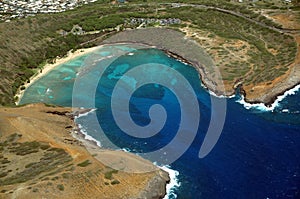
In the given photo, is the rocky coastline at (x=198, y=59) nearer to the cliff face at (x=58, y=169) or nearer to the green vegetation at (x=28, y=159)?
the cliff face at (x=58, y=169)

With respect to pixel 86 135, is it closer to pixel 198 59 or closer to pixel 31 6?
pixel 198 59

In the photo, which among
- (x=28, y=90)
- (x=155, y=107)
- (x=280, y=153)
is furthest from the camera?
(x=28, y=90)

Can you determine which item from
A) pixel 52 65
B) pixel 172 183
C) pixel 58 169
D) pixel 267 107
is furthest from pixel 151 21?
pixel 58 169

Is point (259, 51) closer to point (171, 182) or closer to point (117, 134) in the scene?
point (117, 134)

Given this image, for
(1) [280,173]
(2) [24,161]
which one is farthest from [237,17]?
(2) [24,161]

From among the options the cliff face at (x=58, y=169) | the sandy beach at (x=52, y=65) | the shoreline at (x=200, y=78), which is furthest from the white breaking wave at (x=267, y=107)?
the sandy beach at (x=52, y=65)

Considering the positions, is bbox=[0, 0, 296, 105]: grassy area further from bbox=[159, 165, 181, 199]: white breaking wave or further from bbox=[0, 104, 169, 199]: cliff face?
bbox=[159, 165, 181, 199]: white breaking wave
